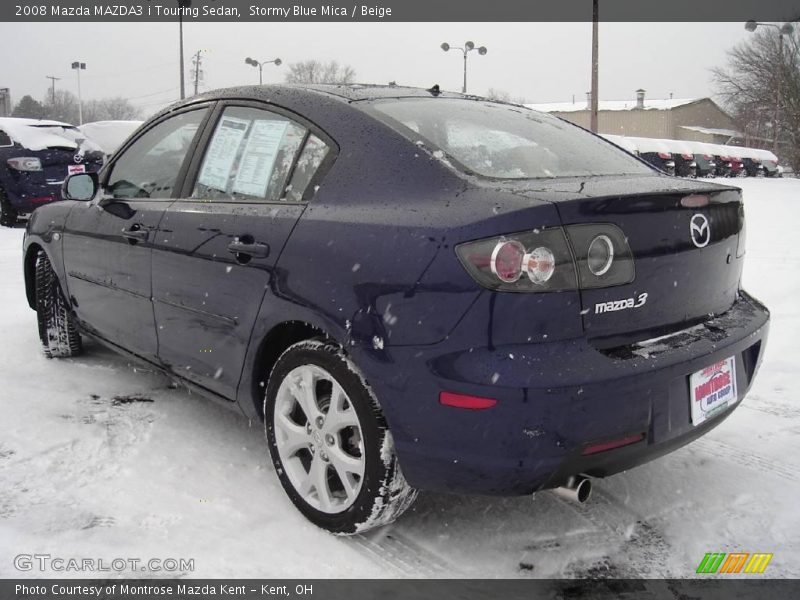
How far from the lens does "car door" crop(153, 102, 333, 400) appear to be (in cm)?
260

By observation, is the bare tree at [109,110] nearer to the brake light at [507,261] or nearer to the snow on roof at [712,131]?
the snow on roof at [712,131]

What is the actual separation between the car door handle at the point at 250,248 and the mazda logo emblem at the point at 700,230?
1.45 metres

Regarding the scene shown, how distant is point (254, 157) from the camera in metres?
2.85

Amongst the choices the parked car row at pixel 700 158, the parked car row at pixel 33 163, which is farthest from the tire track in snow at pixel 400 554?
the parked car row at pixel 700 158

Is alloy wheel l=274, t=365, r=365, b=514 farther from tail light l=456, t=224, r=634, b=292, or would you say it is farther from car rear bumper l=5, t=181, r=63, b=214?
car rear bumper l=5, t=181, r=63, b=214

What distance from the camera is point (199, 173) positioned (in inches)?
122

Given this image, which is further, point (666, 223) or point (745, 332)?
point (745, 332)

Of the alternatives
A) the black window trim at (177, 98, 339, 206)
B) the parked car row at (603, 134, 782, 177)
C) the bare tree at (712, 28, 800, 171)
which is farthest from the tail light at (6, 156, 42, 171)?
the bare tree at (712, 28, 800, 171)

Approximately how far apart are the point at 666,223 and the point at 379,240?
0.90 metres

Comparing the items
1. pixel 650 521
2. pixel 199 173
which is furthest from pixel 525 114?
pixel 650 521

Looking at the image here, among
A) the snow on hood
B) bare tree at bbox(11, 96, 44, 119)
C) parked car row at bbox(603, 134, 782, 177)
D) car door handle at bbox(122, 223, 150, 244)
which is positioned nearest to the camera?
car door handle at bbox(122, 223, 150, 244)

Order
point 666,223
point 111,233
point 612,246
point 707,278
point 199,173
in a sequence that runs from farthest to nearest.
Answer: point 111,233, point 199,173, point 707,278, point 666,223, point 612,246

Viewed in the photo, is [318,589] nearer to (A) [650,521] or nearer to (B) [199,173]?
(A) [650,521]

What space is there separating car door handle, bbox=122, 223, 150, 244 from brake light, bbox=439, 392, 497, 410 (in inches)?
71.5
